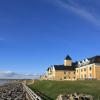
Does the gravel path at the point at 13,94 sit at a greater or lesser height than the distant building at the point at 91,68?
lesser

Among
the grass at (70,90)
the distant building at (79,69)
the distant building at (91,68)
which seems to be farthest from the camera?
the distant building at (79,69)

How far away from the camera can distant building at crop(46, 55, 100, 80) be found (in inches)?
4011

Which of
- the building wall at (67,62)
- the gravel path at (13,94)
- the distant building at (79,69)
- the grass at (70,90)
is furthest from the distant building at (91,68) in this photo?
the grass at (70,90)

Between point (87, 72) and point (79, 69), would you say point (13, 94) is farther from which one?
point (79, 69)

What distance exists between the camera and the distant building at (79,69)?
101875 millimetres

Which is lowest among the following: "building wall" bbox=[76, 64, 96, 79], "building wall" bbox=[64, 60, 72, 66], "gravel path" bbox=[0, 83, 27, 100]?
"gravel path" bbox=[0, 83, 27, 100]

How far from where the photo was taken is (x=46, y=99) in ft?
124

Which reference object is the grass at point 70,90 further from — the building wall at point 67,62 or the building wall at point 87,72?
the building wall at point 67,62

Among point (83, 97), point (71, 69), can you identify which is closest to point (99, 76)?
point (71, 69)

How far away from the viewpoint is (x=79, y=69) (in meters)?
125

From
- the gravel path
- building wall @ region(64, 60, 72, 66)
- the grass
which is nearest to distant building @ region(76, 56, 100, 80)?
building wall @ region(64, 60, 72, 66)

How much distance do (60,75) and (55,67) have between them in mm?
4789

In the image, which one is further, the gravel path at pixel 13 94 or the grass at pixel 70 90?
the gravel path at pixel 13 94

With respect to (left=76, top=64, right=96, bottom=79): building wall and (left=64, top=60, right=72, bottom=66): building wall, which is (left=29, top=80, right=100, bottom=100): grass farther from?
(left=64, top=60, right=72, bottom=66): building wall
